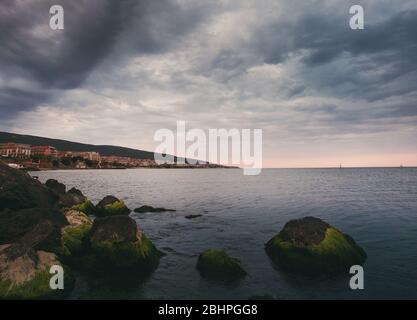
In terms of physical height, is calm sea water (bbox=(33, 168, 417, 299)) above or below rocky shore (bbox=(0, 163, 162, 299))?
below

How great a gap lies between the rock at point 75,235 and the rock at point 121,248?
131 cm

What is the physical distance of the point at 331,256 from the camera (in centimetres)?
1481

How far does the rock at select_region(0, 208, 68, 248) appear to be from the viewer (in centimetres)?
1465

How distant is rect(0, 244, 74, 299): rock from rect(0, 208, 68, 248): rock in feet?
7.79

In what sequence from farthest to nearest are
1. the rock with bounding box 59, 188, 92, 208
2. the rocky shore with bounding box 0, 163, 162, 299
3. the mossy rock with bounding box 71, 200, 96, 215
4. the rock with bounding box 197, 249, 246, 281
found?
the mossy rock with bounding box 71, 200, 96, 215 < the rock with bounding box 59, 188, 92, 208 < the rock with bounding box 197, 249, 246, 281 < the rocky shore with bounding box 0, 163, 162, 299

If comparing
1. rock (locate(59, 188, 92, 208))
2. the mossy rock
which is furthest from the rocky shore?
the mossy rock

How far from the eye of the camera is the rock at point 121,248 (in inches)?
569

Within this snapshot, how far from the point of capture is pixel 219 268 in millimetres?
14102

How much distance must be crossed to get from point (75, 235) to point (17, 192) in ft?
20.8

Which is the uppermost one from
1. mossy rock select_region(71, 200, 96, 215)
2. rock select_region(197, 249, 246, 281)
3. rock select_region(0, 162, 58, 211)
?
rock select_region(0, 162, 58, 211)

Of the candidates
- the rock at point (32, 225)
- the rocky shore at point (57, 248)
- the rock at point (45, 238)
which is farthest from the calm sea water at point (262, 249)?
the rock at point (32, 225)

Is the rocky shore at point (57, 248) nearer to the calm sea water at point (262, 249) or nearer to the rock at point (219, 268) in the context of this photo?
the calm sea water at point (262, 249)

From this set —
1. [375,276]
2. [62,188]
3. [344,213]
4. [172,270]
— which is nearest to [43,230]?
[172,270]

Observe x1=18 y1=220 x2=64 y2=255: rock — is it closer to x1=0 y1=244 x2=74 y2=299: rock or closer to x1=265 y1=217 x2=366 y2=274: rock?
x1=0 y1=244 x2=74 y2=299: rock
